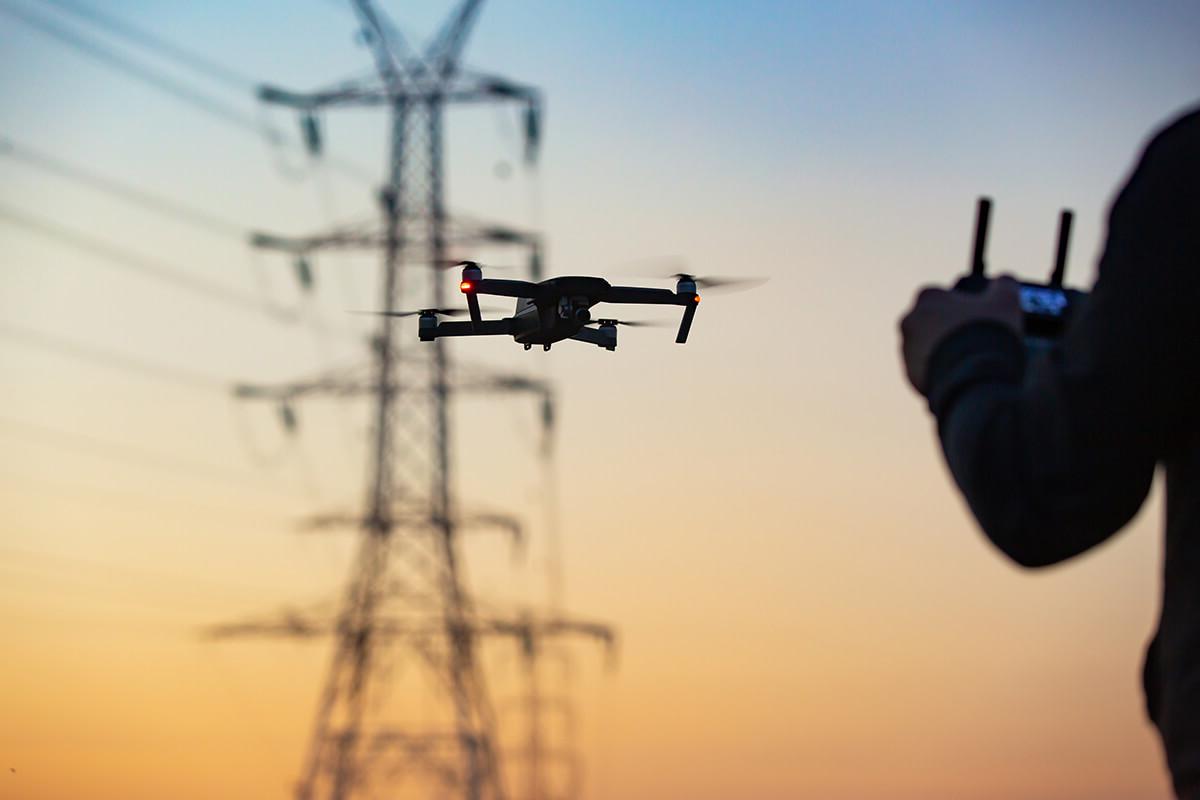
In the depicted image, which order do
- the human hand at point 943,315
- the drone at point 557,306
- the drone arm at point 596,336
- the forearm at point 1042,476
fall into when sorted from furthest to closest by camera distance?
the drone arm at point 596,336 < the drone at point 557,306 < the human hand at point 943,315 < the forearm at point 1042,476

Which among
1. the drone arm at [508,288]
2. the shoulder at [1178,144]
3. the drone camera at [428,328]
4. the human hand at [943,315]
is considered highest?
the drone arm at [508,288]

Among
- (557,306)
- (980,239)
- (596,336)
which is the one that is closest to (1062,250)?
(980,239)

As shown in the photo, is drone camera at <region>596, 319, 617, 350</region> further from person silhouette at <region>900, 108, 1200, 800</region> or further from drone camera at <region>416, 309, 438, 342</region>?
person silhouette at <region>900, 108, 1200, 800</region>

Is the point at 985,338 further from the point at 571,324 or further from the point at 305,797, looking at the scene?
the point at 305,797

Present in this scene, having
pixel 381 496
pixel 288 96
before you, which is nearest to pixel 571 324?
pixel 381 496

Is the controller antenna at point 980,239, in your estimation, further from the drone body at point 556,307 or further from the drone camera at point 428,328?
the drone camera at point 428,328

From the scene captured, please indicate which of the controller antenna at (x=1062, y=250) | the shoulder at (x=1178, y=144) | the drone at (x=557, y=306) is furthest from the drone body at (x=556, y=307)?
the shoulder at (x=1178, y=144)

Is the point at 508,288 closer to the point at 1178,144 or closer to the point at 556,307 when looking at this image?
the point at 556,307
